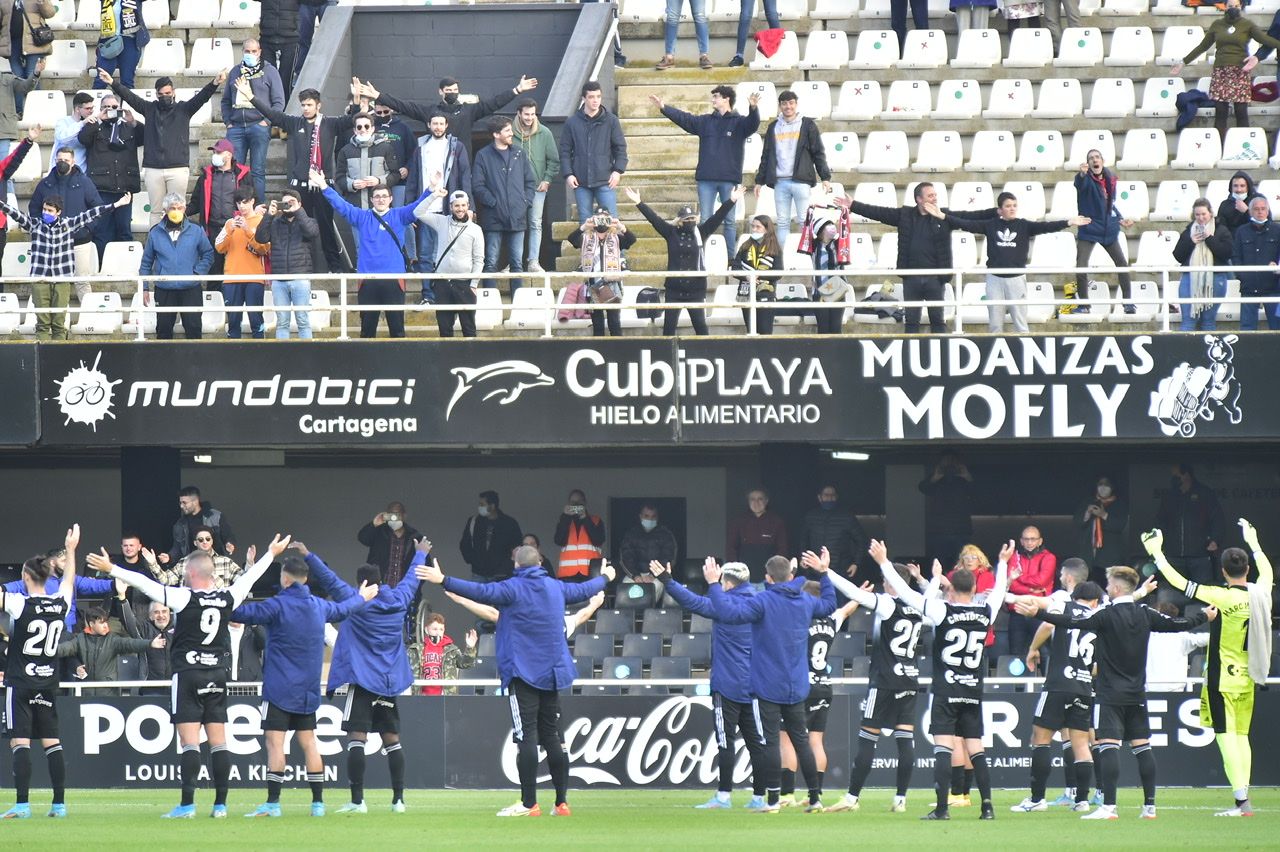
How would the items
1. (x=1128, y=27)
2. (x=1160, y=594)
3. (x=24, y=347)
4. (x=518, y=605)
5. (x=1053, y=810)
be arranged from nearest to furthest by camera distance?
1. (x=518, y=605)
2. (x=1053, y=810)
3. (x=24, y=347)
4. (x=1160, y=594)
5. (x=1128, y=27)

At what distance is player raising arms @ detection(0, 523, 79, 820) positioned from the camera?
14438 mm

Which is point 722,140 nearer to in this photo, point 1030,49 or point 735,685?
point 1030,49

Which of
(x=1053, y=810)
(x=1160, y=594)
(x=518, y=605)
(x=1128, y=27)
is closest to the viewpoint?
(x=518, y=605)

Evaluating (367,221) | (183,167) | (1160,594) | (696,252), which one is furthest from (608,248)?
(1160,594)

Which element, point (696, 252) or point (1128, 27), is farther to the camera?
point (1128, 27)

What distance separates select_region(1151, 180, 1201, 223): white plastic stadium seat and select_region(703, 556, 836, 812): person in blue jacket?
398 inches

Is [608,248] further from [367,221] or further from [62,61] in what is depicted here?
[62,61]

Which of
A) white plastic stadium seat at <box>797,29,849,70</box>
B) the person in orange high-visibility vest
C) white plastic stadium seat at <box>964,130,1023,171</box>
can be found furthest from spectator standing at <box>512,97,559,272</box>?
white plastic stadium seat at <box>964,130,1023,171</box>

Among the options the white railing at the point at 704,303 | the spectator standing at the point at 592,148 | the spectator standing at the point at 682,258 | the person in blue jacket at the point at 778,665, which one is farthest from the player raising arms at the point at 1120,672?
the spectator standing at the point at 592,148

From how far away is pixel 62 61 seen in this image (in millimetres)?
25812

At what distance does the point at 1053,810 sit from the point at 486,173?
8.81m

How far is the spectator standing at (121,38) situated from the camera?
24.2 meters

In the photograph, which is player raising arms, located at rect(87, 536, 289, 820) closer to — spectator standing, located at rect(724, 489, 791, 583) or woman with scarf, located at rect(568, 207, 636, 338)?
woman with scarf, located at rect(568, 207, 636, 338)

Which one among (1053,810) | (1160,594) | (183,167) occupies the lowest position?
(1053,810)
